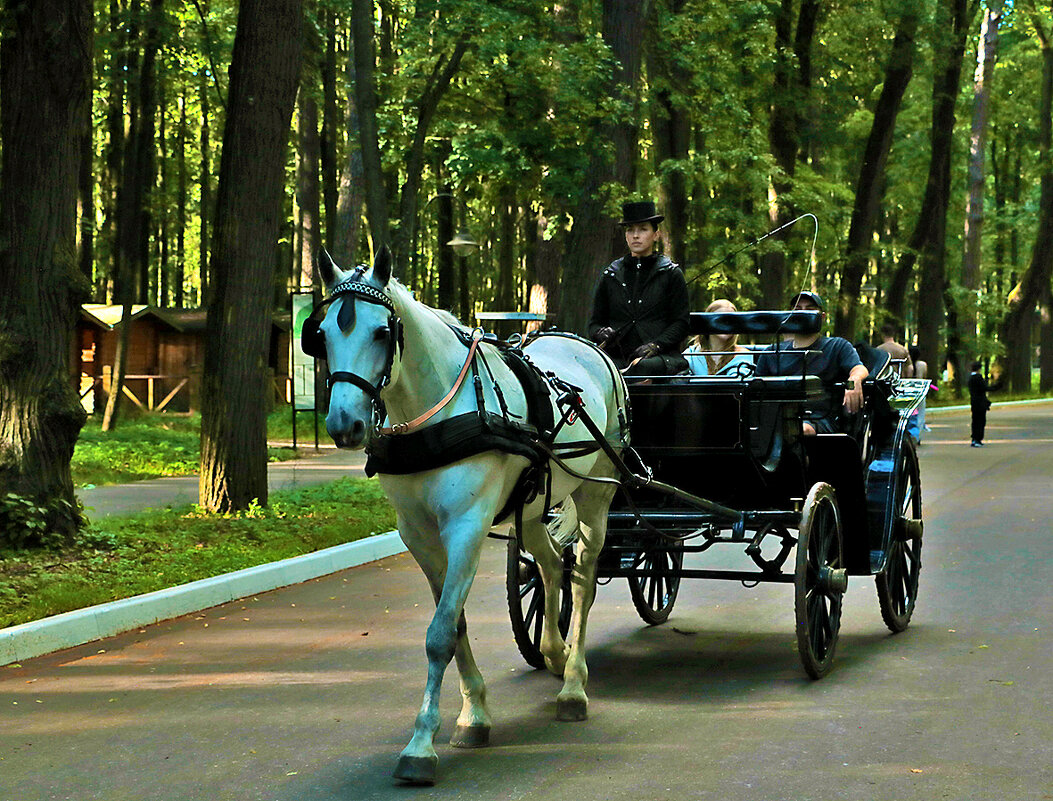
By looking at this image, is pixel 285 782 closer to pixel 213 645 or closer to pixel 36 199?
pixel 213 645

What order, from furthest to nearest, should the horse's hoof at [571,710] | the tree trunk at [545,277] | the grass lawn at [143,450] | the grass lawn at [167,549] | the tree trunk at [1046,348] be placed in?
the tree trunk at [1046,348] → the tree trunk at [545,277] → the grass lawn at [143,450] → the grass lawn at [167,549] → the horse's hoof at [571,710]

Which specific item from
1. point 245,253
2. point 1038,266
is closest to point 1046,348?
point 1038,266

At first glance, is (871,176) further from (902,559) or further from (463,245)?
(902,559)

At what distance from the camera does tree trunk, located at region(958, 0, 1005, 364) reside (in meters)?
42.0

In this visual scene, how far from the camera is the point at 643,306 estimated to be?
8320mm

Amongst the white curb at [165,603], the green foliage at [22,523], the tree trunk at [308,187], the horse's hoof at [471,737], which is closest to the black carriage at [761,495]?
the horse's hoof at [471,737]

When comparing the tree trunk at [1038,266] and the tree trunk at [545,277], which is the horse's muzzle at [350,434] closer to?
the tree trunk at [545,277]

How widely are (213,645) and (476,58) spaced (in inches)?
551

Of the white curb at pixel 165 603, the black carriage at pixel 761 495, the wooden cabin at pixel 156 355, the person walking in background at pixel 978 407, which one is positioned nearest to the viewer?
the black carriage at pixel 761 495

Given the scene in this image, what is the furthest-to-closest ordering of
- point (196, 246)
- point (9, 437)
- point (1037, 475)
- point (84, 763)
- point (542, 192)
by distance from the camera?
point (196, 246) < point (542, 192) < point (1037, 475) < point (9, 437) < point (84, 763)

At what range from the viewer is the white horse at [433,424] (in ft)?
17.3

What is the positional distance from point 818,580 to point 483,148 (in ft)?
48.9

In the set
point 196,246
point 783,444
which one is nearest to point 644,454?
point 783,444

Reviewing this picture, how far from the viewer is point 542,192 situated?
836 inches
